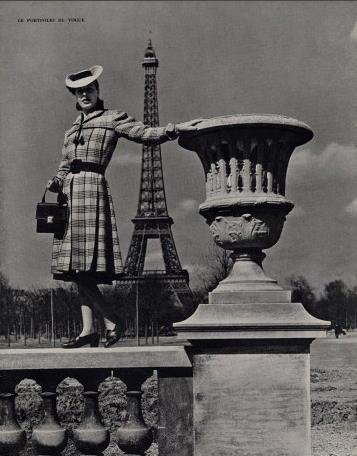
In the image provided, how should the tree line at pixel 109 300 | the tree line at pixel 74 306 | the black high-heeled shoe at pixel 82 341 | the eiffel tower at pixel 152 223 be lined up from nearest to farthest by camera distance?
the black high-heeled shoe at pixel 82 341, the tree line at pixel 74 306, the tree line at pixel 109 300, the eiffel tower at pixel 152 223

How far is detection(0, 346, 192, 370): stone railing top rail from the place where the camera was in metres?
4.14

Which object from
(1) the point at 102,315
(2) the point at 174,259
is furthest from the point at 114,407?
(2) the point at 174,259

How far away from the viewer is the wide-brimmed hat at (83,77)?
16.3ft

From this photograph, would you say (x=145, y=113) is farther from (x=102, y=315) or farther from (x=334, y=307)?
(x=102, y=315)

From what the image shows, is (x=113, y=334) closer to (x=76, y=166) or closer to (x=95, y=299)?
(x=95, y=299)

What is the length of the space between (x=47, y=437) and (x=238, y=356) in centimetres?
113

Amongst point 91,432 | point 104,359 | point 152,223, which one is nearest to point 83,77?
point 104,359

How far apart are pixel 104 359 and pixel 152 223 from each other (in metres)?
39.5

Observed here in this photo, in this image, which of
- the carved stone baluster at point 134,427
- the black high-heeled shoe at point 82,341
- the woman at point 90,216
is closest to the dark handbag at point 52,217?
the woman at point 90,216

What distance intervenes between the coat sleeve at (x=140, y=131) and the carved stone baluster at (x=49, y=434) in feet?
5.15

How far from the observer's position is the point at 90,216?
4781 millimetres

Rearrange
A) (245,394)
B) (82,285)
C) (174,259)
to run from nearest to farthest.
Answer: (245,394) → (82,285) → (174,259)

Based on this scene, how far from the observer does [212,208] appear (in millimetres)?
4227

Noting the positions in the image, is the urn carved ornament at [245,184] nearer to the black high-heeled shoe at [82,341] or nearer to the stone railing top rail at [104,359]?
the stone railing top rail at [104,359]
